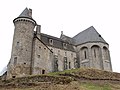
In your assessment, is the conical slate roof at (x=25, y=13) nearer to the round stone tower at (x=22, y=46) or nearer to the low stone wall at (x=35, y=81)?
the round stone tower at (x=22, y=46)

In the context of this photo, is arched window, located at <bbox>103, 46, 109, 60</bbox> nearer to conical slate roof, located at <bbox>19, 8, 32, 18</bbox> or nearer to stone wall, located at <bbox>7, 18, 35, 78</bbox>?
stone wall, located at <bbox>7, 18, 35, 78</bbox>

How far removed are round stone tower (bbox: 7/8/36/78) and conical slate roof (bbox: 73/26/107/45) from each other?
1620cm

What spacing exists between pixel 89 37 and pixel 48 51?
13.5 metres

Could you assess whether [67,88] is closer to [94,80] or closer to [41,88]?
[41,88]

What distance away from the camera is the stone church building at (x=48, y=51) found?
34406 millimetres

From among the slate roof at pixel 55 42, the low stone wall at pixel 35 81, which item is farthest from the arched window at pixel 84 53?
the low stone wall at pixel 35 81

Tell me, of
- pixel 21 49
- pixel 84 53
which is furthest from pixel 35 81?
pixel 84 53

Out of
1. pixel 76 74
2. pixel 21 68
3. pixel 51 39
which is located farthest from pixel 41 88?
pixel 51 39

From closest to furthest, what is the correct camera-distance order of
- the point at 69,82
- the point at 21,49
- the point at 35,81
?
1. the point at 69,82
2. the point at 35,81
3. the point at 21,49

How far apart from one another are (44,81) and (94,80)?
7.21 m

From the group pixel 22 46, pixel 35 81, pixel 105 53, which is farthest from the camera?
pixel 105 53

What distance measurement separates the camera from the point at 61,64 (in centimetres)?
4375

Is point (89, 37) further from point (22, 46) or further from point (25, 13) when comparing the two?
point (22, 46)

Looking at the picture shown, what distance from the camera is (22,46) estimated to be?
115ft
